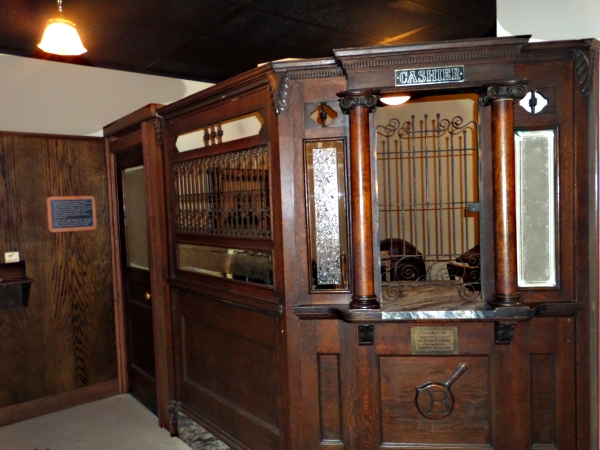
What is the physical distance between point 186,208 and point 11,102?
162cm

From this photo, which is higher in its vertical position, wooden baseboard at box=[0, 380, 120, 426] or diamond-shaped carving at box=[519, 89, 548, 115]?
diamond-shaped carving at box=[519, 89, 548, 115]

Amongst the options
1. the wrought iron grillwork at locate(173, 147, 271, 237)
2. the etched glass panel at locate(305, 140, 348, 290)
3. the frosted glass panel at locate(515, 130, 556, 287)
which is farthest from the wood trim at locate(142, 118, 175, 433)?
the frosted glass panel at locate(515, 130, 556, 287)

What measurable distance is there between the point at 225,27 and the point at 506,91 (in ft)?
7.03

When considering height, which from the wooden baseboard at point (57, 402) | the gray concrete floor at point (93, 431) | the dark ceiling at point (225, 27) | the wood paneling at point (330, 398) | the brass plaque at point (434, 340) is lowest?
the gray concrete floor at point (93, 431)

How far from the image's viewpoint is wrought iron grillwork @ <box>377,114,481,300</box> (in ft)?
8.21

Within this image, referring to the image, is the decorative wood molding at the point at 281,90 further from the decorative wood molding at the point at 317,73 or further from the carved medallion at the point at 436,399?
the carved medallion at the point at 436,399

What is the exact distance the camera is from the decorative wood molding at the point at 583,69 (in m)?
2.21

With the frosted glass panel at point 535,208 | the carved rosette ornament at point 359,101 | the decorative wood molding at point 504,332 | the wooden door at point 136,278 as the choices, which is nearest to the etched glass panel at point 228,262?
the wooden door at point 136,278

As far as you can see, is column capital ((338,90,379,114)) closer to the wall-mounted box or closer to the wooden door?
the wooden door

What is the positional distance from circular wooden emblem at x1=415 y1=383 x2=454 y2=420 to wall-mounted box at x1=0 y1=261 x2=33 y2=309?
2818 millimetres

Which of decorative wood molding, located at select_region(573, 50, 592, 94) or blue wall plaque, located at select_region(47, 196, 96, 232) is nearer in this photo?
decorative wood molding, located at select_region(573, 50, 592, 94)

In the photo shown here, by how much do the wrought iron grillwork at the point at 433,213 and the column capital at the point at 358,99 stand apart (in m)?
0.27

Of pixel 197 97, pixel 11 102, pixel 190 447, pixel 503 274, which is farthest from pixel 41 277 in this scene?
pixel 503 274

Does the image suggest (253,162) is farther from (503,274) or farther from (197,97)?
(503,274)
